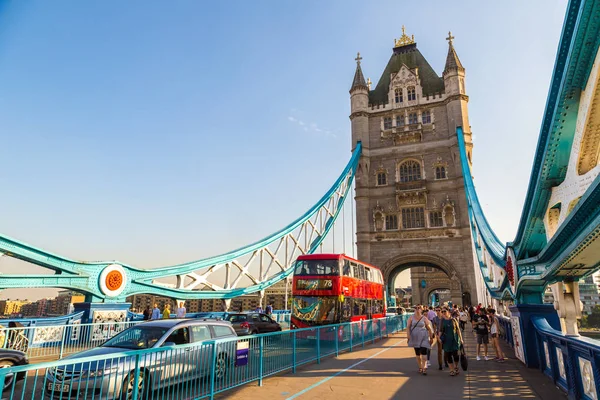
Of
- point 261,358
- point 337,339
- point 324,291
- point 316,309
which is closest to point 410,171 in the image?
point 324,291

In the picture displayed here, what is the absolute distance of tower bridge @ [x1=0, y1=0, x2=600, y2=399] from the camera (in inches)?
202

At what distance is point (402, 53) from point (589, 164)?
44863 millimetres

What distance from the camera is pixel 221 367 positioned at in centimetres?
673

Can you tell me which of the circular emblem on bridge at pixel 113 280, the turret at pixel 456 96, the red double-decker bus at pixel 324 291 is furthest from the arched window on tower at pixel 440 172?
the circular emblem on bridge at pixel 113 280

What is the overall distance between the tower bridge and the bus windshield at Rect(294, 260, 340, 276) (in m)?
2.59

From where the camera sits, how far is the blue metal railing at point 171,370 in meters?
4.75

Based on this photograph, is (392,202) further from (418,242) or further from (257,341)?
(257,341)

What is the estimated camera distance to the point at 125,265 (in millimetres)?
15375

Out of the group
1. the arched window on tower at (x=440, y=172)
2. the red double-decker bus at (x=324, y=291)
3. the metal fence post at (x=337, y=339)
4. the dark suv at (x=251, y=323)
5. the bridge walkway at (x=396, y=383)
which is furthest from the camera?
the arched window on tower at (x=440, y=172)

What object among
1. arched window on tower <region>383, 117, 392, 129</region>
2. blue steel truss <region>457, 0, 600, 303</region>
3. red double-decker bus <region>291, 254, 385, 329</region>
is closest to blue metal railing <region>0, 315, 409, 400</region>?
red double-decker bus <region>291, 254, 385, 329</region>

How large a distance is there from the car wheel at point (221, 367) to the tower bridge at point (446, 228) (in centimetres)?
13

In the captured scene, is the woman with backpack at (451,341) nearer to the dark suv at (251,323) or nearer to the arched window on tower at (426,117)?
the dark suv at (251,323)

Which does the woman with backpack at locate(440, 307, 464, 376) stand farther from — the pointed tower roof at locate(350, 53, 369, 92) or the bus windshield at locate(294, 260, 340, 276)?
the pointed tower roof at locate(350, 53, 369, 92)

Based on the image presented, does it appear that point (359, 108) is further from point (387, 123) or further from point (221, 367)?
point (221, 367)
